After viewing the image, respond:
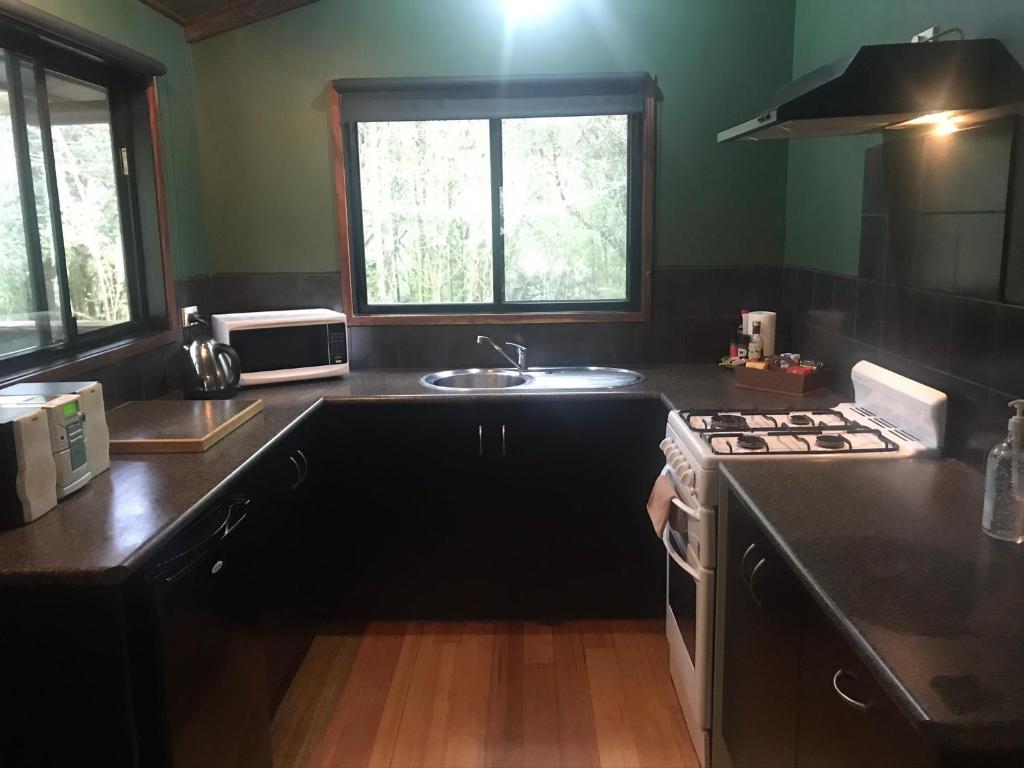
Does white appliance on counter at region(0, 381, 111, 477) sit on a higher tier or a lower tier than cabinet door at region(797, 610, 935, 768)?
higher

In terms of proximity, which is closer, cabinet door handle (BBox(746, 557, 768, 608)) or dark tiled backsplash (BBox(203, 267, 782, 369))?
cabinet door handle (BBox(746, 557, 768, 608))

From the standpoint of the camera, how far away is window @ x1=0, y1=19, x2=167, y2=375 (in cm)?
242

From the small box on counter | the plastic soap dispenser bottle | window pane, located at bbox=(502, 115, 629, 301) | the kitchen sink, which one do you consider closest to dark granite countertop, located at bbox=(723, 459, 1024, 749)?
the plastic soap dispenser bottle

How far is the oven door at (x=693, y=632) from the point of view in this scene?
228cm

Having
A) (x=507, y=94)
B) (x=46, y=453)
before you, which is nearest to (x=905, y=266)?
(x=507, y=94)

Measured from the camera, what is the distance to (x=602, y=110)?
3.42 meters

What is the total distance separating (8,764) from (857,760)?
1.52 metres

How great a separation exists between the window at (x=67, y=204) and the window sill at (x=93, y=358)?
0.04 m

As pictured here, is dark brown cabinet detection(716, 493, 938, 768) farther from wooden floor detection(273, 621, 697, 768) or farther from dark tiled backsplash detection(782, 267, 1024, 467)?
dark tiled backsplash detection(782, 267, 1024, 467)

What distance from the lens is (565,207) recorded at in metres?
3.60

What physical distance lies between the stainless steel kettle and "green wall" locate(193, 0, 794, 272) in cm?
79

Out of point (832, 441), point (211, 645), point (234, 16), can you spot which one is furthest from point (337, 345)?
point (832, 441)

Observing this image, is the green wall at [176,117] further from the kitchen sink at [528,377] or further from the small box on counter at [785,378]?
the small box on counter at [785,378]

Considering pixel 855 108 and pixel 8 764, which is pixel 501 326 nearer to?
pixel 855 108
